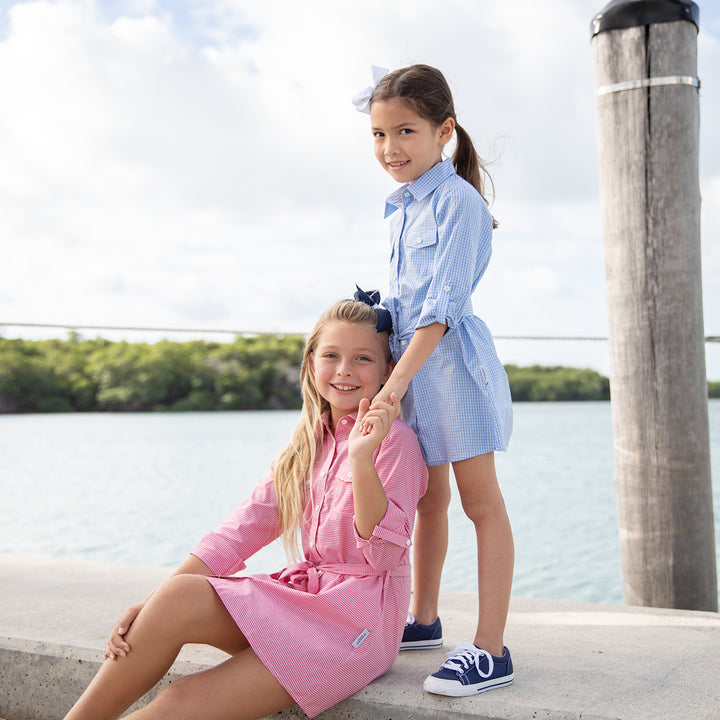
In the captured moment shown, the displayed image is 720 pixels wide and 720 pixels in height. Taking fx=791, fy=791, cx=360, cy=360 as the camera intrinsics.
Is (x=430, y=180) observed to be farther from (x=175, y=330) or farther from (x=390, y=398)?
(x=175, y=330)

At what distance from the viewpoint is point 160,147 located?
2277 centimetres

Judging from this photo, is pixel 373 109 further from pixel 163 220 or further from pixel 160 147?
pixel 163 220

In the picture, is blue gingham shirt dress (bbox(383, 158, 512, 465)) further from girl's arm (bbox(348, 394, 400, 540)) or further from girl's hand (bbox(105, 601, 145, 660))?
girl's hand (bbox(105, 601, 145, 660))

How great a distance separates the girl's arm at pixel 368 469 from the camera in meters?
1.37

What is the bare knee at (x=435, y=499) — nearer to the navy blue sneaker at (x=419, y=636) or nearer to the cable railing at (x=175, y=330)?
the navy blue sneaker at (x=419, y=636)

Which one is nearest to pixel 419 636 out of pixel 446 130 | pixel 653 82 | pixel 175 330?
pixel 446 130

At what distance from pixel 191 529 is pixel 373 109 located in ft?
20.8

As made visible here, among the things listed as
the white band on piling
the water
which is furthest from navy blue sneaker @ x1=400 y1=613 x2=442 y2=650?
the water

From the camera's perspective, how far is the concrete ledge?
1.37 meters

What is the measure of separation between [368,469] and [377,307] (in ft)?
1.43

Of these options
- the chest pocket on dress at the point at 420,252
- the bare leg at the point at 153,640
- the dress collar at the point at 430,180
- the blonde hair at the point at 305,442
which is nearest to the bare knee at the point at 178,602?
the bare leg at the point at 153,640

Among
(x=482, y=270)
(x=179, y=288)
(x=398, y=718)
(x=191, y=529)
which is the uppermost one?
(x=179, y=288)

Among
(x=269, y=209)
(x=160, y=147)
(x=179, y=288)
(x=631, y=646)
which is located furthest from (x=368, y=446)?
(x=179, y=288)

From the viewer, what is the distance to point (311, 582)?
1.49 meters
